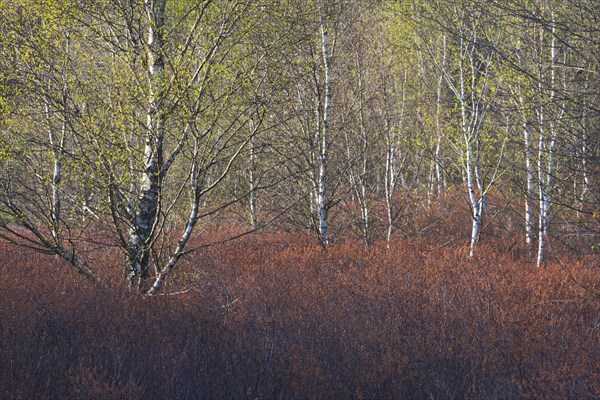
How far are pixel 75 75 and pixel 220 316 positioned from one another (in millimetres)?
3201

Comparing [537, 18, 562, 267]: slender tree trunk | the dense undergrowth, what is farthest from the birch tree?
[537, 18, 562, 267]: slender tree trunk

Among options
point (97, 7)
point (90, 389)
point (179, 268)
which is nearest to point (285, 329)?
point (90, 389)

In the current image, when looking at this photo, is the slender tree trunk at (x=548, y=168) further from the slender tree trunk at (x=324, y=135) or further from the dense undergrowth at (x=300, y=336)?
the slender tree trunk at (x=324, y=135)

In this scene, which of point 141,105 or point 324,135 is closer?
point 141,105

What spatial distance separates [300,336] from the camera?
567 centimetres

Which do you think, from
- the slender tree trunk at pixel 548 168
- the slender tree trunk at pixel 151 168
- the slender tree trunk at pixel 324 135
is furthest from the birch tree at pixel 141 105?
the slender tree trunk at pixel 324 135

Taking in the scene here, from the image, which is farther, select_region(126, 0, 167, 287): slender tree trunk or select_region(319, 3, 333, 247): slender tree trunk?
select_region(319, 3, 333, 247): slender tree trunk

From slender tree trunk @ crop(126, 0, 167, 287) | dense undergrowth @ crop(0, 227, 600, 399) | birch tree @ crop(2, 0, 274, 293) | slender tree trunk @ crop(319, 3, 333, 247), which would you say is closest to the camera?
dense undergrowth @ crop(0, 227, 600, 399)

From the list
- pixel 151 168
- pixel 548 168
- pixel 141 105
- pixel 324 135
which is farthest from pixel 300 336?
pixel 548 168

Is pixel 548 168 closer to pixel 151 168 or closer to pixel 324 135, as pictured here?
pixel 324 135

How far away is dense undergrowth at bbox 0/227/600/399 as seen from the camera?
4.52 m

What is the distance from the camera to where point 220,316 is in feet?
21.1

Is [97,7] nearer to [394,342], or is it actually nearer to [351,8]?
[394,342]

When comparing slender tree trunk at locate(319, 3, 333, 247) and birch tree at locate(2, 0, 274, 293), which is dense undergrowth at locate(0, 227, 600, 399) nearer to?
birch tree at locate(2, 0, 274, 293)
